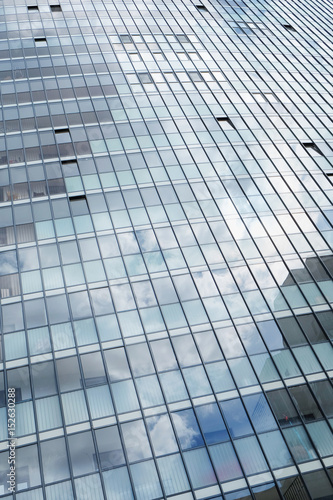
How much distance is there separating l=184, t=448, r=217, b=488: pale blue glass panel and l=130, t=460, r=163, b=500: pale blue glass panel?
1.72 metres

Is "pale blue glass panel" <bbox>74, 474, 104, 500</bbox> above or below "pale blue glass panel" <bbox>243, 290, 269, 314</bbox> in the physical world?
below

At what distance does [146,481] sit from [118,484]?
1347 mm

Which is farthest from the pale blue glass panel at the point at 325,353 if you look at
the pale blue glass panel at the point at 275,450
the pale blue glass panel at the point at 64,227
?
the pale blue glass panel at the point at 64,227

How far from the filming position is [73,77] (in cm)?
4125

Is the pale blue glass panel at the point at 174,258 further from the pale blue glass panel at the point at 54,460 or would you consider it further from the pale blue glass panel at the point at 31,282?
the pale blue glass panel at the point at 54,460

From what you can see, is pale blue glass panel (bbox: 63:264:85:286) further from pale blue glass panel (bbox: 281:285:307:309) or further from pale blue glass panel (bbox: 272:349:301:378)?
pale blue glass panel (bbox: 281:285:307:309)

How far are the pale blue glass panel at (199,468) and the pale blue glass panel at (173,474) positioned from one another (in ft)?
1.17

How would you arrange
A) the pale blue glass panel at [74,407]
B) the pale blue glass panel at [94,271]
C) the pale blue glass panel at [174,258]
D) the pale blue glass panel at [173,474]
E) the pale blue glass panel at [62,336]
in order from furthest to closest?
the pale blue glass panel at [174,258]
the pale blue glass panel at [94,271]
the pale blue glass panel at [62,336]
the pale blue glass panel at [74,407]
the pale blue glass panel at [173,474]

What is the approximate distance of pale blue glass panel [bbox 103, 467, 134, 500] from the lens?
21188 millimetres

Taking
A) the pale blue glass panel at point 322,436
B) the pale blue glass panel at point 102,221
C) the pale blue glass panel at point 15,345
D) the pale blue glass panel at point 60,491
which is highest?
the pale blue glass panel at point 102,221

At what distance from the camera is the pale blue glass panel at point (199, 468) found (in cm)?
2198

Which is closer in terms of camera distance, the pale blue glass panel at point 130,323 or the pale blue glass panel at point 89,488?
the pale blue glass panel at point 89,488

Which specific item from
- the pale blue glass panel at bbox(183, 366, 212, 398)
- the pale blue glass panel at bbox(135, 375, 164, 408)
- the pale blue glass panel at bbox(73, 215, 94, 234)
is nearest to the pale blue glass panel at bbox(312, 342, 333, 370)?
the pale blue glass panel at bbox(183, 366, 212, 398)

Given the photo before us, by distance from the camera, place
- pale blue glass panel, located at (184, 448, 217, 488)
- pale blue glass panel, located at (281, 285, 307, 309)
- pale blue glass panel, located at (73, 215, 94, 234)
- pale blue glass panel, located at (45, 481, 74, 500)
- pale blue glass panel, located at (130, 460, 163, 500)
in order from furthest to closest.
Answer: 1. pale blue glass panel, located at (73, 215, 94, 234)
2. pale blue glass panel, located at (281, 285, 307, 309)
3. pale blue glass panel, located at (184, 448, 217, 488)
4. pale blue glass panel, located at (130, 460, 163, 500)
5. pale blue glass panel, located at (45, 481, 74, 500)
